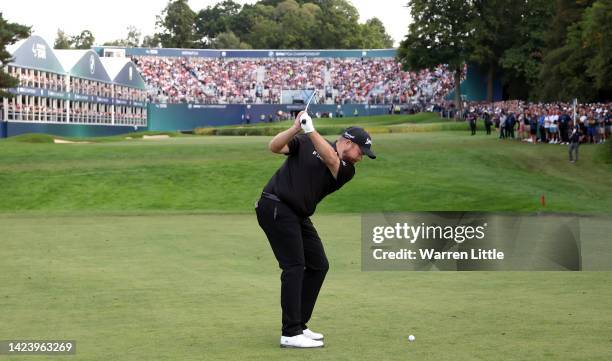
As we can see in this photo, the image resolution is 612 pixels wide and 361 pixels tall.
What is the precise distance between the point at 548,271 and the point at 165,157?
36817 mm

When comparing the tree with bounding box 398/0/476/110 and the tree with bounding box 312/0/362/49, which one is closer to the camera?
the tree with bounding box 398/0/476/110

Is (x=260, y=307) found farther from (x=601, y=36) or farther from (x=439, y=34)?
(x=439, y=34)

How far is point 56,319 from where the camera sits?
11.9m

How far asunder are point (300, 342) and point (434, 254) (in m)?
6.17

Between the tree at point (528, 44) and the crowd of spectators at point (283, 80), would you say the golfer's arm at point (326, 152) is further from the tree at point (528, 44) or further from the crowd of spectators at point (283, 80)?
the crowd of spectators at point (283, 80)

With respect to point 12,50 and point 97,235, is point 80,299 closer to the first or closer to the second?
point 97,235

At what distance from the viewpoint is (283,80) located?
125 metres

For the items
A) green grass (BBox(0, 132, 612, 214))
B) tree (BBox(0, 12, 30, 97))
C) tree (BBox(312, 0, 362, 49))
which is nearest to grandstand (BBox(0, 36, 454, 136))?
tree (BBox(312, 0, 362, 49))

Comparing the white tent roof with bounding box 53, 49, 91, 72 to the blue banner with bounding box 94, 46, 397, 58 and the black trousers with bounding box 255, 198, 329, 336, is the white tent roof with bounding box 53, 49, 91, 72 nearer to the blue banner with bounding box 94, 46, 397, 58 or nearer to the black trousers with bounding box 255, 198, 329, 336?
the blue banner with bounding box 94, 46, 397, 58

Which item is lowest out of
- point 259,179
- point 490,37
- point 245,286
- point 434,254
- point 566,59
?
point 259,179

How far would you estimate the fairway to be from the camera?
1009 cm

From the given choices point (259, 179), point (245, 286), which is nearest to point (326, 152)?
point (245, 286)

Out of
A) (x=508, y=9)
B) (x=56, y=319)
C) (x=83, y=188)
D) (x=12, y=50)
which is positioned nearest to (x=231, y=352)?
(x=56, y=319)

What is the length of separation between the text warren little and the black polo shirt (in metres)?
5.60
